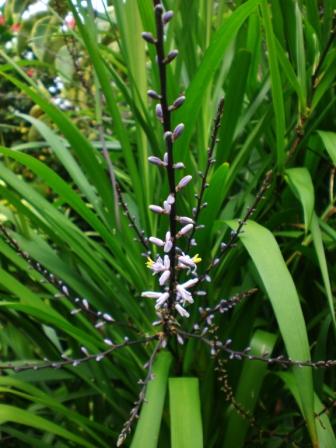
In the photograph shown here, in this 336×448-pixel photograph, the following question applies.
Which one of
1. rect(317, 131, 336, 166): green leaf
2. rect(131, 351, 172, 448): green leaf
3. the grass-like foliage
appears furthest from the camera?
rect(317, 131, 336, 166): green leaf

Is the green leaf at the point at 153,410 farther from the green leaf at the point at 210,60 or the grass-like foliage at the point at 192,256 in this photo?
the green leaf at the point at 210,60

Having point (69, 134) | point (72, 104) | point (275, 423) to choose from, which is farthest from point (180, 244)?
point (72, 104)

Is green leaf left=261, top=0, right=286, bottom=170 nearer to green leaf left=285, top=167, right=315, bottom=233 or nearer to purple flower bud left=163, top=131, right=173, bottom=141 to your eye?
green leaf left=285, top=167, right=315, bottom=233

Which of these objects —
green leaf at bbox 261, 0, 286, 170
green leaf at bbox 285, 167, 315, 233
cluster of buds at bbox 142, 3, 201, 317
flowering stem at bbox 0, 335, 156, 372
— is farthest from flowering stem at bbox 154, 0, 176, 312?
green leaf at bbox 261, 0, 286, 170

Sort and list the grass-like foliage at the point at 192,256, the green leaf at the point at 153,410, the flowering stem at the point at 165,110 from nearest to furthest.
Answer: the flowering stem at the point at 165,110, the green leaf at the point at 153,410, the grass-like foliage at the point at 192,256

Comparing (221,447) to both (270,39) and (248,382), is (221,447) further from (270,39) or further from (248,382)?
(270,39)

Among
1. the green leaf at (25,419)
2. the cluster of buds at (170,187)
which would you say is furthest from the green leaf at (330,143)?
the green leaf at (25,419)

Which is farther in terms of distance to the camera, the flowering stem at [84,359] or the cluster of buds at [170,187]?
the flowering stem at [84,359]
